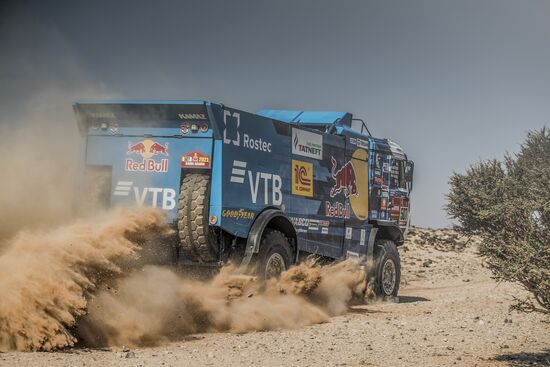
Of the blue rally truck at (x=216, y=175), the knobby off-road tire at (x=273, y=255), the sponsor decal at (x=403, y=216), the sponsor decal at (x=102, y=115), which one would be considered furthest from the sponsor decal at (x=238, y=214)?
the sponsor decal at (x=403, y=216)

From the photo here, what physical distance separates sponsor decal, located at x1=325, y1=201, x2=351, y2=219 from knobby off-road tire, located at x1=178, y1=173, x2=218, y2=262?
388cm

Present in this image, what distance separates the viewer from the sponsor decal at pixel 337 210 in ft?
48.9

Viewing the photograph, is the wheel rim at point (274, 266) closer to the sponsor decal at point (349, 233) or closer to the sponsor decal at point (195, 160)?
the sponsor decal at point (195, 160)

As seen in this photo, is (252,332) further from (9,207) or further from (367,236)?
(367,236)

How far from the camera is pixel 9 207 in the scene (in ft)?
36.5

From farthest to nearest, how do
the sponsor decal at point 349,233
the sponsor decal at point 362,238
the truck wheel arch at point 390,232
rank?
the truck wheel arch at point 390,232
the sponsor decal at point 362,238
the sponsor decal at point 349,233

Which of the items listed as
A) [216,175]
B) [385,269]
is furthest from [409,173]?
[216,175]

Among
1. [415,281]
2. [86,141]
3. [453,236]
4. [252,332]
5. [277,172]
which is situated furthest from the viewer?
[453,236]

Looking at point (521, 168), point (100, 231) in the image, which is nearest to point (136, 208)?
point (100, 231)

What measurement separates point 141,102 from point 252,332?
3.87 m

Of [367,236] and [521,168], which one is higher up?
[521,168]

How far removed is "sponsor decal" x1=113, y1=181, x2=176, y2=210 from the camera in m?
11.6

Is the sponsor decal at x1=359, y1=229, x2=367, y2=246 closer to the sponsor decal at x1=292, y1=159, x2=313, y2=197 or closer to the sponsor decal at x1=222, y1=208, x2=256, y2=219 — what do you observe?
the sponsor decal at x1=292, y1=159, x2=313, y2=197

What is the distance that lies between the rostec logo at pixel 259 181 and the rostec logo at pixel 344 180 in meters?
2.12
